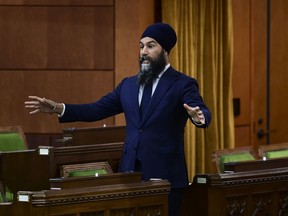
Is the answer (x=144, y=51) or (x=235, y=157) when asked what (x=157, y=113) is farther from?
(x=235, y=157)

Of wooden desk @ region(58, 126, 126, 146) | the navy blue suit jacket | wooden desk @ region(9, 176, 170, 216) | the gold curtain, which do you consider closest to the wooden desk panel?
wooden desk @ region(9, 176, 170, 216)

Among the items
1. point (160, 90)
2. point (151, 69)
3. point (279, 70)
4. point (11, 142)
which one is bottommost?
point (11, 142)

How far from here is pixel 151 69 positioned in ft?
18.8

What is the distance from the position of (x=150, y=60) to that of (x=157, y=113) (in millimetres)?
310

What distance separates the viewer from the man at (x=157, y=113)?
569 cm

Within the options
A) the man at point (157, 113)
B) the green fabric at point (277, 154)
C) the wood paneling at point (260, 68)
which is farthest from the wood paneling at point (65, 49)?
the man at point (157, 113)

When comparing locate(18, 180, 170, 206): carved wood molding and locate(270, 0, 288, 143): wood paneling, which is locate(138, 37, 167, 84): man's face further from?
locate(270, 0, 288, 143): wood paneling

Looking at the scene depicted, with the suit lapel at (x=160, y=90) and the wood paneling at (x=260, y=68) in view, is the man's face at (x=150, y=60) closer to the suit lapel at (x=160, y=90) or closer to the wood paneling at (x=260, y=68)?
the suit lapel at (x=160, y=90)

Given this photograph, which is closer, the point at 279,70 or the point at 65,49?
the point at 65,49

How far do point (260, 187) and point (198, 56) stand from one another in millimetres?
3506

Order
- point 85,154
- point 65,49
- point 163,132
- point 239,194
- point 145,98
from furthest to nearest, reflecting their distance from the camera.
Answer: point 65,49
point 85,154
point 239,194
point 145,98
point 163,132

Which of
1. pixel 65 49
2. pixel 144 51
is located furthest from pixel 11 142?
pixel 65 49

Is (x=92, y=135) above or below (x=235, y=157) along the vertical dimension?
above

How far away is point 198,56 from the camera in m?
9.52
